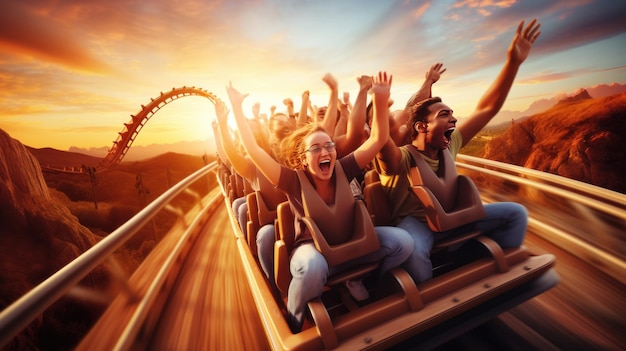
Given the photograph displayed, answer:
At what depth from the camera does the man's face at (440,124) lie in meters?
1.57

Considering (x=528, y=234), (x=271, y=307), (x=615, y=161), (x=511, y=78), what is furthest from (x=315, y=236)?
(x=615, y=161)

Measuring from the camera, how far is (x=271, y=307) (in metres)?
1.29

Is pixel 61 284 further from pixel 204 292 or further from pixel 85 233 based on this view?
pixel 85 233

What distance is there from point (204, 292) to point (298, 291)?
1224 mm

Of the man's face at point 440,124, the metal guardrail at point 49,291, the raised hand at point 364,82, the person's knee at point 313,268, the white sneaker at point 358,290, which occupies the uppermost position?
the raised hand at point 364,82

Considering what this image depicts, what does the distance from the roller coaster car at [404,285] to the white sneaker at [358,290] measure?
5cm

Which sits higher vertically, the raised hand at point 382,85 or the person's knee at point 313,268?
the raised hand at point 382,85

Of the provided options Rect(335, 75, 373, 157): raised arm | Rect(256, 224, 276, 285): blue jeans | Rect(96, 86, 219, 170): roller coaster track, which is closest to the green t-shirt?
Rect(335, 75, 373, 157): raised arm

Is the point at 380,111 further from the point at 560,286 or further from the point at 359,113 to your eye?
the point at 560,286

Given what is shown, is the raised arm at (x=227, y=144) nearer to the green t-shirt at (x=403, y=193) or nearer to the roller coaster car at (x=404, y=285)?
the roller coaster car at (x=404, y=285)

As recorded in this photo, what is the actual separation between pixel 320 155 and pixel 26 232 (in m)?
32.9

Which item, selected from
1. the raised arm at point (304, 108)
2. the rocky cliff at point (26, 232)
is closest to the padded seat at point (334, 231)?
the raised arm at point (304, 108)

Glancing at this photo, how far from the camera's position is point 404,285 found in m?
1.26

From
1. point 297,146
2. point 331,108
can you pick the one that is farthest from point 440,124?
point 331,108
